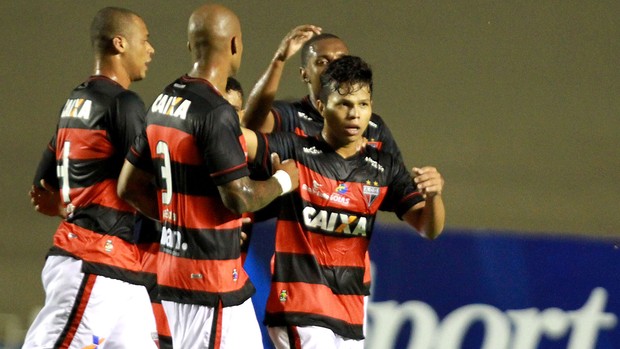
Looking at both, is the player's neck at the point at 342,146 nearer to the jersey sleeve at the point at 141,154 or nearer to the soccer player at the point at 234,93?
the jersey sleeve at the point at 141,154

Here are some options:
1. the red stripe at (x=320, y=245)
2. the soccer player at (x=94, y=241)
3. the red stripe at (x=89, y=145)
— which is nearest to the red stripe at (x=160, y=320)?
the soccer player at (x=94, y=241)

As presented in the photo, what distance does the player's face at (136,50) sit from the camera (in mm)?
4320

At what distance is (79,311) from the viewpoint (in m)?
4.05

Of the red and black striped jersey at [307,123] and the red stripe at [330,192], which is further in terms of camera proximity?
the red and black striped jersey at [307,123]

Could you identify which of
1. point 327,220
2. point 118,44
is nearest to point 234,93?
point 118,44

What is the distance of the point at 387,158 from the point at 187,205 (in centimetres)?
83

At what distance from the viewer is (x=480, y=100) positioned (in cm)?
610

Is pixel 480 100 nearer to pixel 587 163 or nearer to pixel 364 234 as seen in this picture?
pixel 587 163

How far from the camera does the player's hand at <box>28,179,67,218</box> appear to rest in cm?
447

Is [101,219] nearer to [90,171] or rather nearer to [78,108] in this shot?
[90,171]

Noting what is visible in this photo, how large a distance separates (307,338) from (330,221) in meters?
0.42

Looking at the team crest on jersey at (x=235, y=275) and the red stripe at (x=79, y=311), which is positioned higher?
the team crest on jersey at (x=235, y=275)

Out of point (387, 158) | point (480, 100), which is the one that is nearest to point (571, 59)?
point (480, 100)

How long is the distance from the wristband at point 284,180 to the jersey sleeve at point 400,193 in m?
0.48
